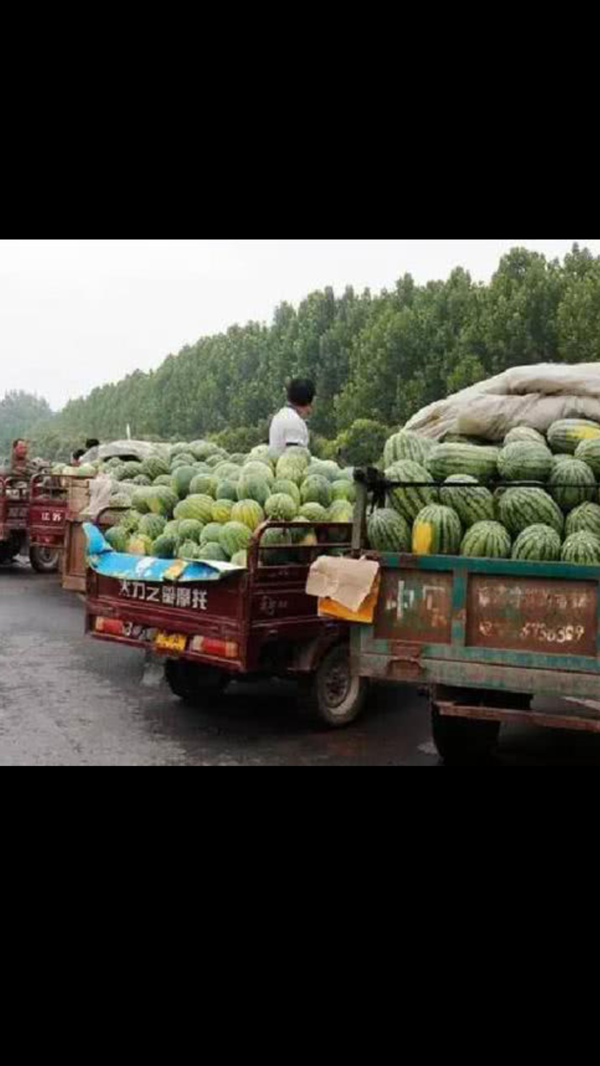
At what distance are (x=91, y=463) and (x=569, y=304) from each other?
91.1ft

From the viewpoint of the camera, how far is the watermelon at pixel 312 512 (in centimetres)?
700

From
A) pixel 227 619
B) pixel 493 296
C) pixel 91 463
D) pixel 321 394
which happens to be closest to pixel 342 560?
pixel 227 619

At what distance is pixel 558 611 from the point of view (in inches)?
188

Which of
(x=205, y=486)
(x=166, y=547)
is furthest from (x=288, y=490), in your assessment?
(x=166, y=547)

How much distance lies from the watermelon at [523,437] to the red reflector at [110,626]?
307 centimetres

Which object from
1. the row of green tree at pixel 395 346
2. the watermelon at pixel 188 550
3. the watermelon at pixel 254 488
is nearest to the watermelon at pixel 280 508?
the watermelon at pixel 254 488

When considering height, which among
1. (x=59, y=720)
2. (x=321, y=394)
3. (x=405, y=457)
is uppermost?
(x=321, y=394)

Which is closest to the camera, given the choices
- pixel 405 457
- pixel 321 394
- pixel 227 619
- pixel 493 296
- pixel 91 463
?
pixel 405 457

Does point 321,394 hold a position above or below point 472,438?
above

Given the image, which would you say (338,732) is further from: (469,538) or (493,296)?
(493,296)

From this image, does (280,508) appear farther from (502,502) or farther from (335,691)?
(502,502)

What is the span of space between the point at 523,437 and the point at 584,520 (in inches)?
36.8

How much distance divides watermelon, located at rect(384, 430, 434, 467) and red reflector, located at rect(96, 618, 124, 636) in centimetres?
242

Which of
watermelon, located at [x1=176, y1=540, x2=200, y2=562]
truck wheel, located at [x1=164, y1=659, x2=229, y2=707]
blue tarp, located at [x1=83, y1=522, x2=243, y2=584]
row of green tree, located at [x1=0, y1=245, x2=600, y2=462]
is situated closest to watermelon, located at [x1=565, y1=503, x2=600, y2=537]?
blue tarp, located at [x1=83, y1=522, x2=243, y2=584]
